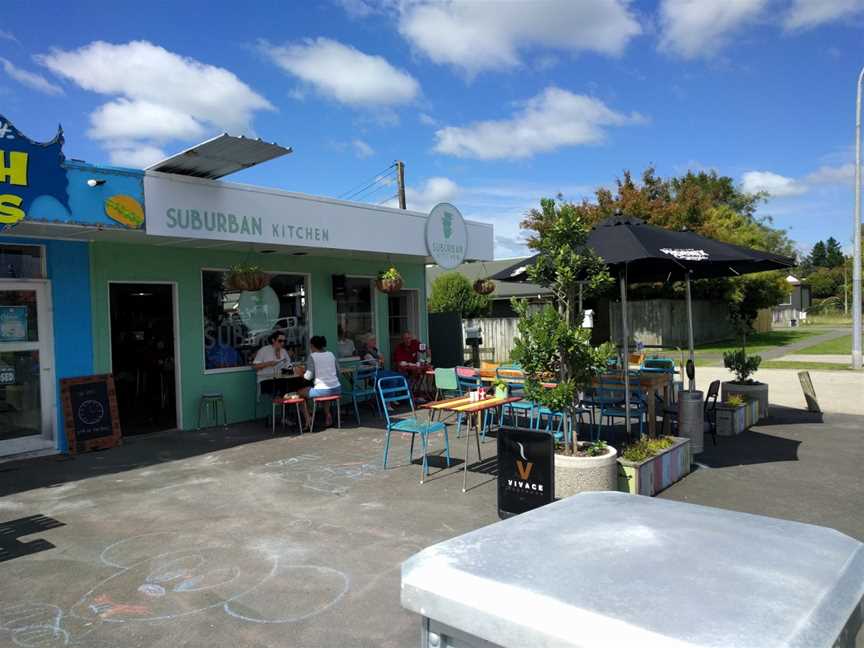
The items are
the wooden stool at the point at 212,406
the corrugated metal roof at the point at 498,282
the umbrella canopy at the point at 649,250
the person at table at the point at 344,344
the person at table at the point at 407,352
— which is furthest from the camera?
the corrugated metal roof at the point at 498,282

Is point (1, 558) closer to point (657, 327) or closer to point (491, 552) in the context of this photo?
point (491, 552)

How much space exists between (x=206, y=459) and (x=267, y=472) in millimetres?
1096

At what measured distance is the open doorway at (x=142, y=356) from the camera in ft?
34.1

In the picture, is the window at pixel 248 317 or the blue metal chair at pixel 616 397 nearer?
the blue metal chair at pixel 616 397

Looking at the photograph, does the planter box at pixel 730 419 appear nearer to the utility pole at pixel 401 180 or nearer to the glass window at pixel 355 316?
the glass window at pixel 355 316

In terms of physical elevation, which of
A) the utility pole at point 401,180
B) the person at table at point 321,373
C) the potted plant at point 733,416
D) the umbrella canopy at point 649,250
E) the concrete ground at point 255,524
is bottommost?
the concrete ground at point 255,524

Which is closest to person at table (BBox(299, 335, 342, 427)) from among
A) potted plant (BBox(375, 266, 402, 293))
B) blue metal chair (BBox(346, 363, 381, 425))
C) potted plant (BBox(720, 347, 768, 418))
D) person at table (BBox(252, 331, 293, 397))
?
person at table (BBox(252, 331, 293, 397))

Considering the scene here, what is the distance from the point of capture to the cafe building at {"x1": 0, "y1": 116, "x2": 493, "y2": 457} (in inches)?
268

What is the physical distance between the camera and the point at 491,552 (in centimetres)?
151

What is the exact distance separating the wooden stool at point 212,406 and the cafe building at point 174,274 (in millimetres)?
85

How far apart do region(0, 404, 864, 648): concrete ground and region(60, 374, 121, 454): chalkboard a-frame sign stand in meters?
0.26

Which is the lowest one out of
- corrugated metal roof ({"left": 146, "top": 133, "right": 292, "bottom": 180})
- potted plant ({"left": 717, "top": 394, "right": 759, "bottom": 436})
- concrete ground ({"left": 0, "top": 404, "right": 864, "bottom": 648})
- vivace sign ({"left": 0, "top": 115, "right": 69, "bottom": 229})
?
concrete ground ({"left": 0, "top": 404, "right": 864, "bottom": 648})

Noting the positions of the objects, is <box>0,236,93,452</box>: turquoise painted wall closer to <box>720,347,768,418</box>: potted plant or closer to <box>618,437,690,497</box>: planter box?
<box>618,437,690,497</box>: planter box

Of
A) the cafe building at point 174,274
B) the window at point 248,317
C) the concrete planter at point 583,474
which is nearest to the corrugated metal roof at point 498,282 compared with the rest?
the cafe building at point 174,274
